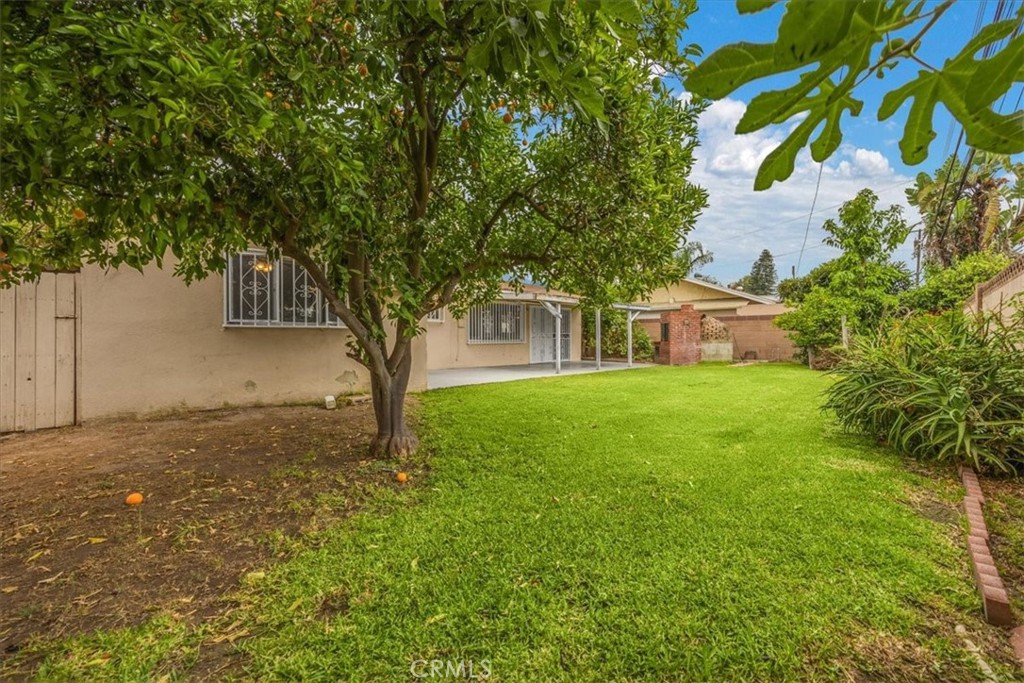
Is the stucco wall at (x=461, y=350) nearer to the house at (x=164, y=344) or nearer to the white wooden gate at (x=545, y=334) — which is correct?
the white wooden gate at (x=545, y=334)

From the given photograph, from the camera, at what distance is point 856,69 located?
746 mm

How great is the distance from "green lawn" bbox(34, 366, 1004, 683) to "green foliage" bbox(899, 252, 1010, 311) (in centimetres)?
1176

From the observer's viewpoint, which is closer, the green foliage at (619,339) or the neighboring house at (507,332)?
the neighboring house at (507,332)

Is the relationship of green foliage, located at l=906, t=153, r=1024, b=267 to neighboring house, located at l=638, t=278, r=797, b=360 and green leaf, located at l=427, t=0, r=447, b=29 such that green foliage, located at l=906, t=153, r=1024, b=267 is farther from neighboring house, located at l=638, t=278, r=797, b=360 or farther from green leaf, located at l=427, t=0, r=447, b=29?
green leaf, located at l=427, t=0, r=447, b=29

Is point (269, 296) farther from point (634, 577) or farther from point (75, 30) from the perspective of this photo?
point (634, 577)

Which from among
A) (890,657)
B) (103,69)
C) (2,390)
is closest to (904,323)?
(890,657)

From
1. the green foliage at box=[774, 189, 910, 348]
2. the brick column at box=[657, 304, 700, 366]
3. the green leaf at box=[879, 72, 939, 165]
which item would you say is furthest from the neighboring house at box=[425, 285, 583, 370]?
the green leaf at box=[879, 72, 939, 165]

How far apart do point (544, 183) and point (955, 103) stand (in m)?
4.37

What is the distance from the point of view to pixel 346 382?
342 inches

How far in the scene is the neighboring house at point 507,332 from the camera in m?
14.4

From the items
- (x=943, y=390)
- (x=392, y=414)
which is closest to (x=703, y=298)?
(x=943, y=390)

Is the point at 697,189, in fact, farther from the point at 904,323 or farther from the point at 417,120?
the point at 904,323

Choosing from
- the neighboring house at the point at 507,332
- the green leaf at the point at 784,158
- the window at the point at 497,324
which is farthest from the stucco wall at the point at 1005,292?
the window at the point at 497,324

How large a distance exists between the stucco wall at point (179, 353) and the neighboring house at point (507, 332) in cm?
497
